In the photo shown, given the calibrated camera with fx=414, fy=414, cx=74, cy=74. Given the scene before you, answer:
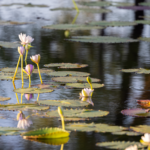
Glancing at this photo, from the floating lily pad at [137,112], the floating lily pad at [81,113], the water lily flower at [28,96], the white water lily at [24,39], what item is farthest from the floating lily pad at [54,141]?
the white water lily at [24,39]

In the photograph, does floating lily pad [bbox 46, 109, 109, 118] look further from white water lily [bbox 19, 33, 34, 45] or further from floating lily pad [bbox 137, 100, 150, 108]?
white water lily [bbox 19, 33, 34, 45]

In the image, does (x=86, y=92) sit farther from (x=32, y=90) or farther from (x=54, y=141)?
(x=54, y=141)

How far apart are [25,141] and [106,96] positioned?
43.9 inches

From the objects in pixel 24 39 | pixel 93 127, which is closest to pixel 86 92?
pixel 24 39

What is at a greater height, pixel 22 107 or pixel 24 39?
pixel 24 39

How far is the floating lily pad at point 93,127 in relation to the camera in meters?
2.18

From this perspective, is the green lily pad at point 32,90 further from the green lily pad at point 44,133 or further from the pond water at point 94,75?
the green lily pad at point 44,133

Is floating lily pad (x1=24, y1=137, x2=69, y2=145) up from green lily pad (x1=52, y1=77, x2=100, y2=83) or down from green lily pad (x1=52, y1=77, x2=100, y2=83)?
down

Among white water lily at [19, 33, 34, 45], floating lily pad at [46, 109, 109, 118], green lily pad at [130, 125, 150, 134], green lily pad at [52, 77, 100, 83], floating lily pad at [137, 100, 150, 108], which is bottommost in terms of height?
floating lily pad at [137, 100, 150, 108]

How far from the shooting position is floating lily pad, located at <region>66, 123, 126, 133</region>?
7.14 ft

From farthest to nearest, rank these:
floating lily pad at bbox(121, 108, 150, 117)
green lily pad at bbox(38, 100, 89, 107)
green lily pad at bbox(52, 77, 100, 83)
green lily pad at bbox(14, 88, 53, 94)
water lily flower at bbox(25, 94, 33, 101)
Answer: green lily pad at bbox(52, 77, 100, 83), green lily pad at bbox(14, 88, 53, 94), water lily flower at bbox(25, 94, 33, 101), green lily pad at bbox(38, 100, 89, 107), floating lily pad at bbox(121, 108, 150, 117)

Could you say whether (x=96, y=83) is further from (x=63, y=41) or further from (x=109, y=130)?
(x=63, y=41)

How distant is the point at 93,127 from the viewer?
2.21m

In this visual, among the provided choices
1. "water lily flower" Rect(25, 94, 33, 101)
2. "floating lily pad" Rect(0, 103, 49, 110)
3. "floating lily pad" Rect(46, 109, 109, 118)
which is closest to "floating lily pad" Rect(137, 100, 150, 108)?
"floating lily pad" Rect(46, 109, 109, 118)
